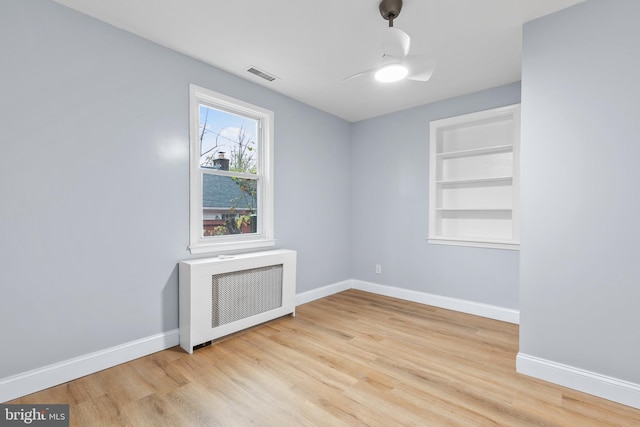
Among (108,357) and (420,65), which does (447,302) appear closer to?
(420,65)

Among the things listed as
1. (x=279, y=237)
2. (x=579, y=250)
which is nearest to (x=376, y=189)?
(x=279, y=237)

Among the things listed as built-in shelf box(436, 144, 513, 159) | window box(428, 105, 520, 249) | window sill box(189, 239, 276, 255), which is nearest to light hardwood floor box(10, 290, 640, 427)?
window sill box(189, 239, 276, 255)

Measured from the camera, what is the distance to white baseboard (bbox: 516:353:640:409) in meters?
1.82

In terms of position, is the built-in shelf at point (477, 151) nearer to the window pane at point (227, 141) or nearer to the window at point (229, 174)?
the window at point (229, 174)

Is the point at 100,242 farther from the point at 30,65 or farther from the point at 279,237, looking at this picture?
the point at 279,237

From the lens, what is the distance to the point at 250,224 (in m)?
3.39

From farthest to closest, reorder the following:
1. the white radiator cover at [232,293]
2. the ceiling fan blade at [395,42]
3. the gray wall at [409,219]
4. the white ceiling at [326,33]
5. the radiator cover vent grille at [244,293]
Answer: the gray wall at [409,219]
the radiator cover vent grille at [244,293]
the white radiator cover at [232,293]
the white ceiling at [326,33]
the ceiling fan blade at [395,42]

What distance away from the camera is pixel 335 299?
407 centimetres

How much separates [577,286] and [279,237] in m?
2.80

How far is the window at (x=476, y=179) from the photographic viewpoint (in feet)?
10.8

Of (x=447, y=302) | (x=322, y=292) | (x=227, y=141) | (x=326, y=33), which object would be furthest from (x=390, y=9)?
(x=322, y=292)

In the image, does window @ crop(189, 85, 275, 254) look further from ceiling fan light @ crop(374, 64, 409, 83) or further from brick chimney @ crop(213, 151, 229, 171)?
ceiling fan light @ crop(374, 64, 409, 83)
